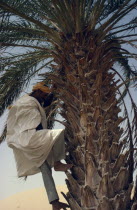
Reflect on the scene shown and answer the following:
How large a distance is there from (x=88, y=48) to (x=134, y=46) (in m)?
1.39

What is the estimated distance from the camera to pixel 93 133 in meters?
4.86

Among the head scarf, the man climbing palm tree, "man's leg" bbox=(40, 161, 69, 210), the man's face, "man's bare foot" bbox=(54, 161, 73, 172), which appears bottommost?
"man's leg" bbox=(40, 161, 69, 210)

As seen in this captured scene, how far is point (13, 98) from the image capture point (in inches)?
304

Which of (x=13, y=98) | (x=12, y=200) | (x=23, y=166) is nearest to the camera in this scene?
(x=23, y=166)

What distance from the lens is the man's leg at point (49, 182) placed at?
4.51m

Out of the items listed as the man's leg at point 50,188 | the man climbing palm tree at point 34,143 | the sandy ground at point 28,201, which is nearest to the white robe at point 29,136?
the man climbing palm tree at point 34,143

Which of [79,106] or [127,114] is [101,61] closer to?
[79,106]

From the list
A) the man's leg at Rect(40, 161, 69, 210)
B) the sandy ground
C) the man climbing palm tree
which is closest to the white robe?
the man climbing palm tree

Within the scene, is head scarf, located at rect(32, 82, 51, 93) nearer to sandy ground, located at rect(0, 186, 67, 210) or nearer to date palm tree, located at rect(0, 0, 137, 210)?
date palm tree, located at rect(0, 0, 137, 210)

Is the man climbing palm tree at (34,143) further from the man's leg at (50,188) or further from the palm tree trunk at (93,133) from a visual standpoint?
the palm tree trunk at (93,133)

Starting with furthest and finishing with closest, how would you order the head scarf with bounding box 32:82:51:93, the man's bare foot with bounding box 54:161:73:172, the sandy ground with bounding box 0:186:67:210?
the sandy ground with bounding box 0:186:67:210, the head scarf with bounding box 32:82:51:93, the man's bare foot with bounding box 54:161:73:172

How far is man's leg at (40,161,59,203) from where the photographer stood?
4.51 m

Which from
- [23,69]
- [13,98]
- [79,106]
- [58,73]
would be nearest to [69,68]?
[58,73]

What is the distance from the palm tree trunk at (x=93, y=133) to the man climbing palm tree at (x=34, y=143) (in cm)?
23
